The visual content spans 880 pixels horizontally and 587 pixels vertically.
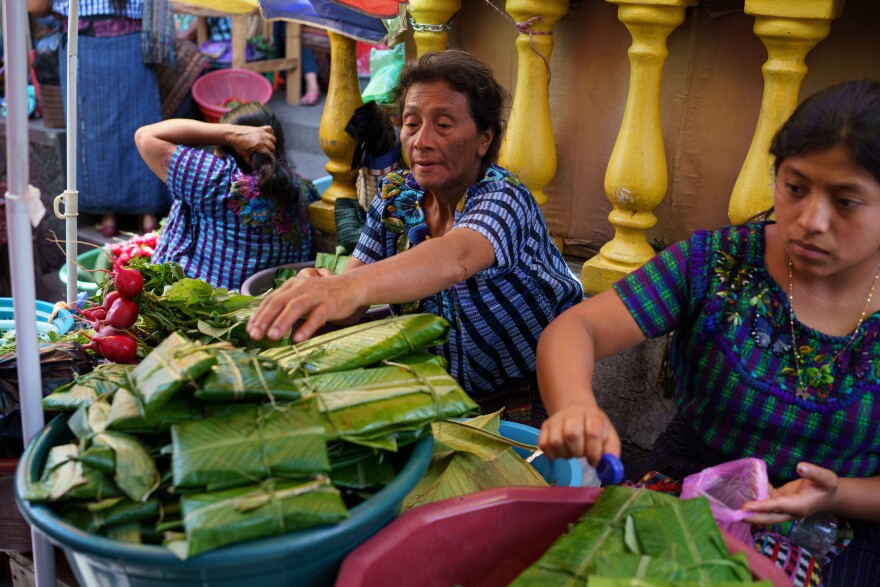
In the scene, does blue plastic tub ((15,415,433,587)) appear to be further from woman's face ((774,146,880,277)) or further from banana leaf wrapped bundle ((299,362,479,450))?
woman's face ((774,146,880,277))

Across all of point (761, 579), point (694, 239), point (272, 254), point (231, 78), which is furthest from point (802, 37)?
point (231, 78)

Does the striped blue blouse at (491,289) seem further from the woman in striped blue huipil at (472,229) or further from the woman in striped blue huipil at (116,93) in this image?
the woman in striped blue huipil at (116,93)

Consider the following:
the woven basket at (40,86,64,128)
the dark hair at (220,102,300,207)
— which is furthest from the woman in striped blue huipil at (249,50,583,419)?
the woven basket at (40,86,64,128)

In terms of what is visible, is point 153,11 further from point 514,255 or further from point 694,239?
point 694,239

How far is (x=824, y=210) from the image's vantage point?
5.31ft

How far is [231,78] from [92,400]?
5.81 metres

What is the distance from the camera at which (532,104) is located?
3133 millimetres

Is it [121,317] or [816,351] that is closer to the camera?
[816,351]

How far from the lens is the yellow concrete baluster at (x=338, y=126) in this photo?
3.78m

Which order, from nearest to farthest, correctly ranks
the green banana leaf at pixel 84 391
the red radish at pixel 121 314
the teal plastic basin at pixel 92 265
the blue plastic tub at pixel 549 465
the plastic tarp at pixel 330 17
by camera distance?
1. the green banana leaf at pixel 84 391
2. the blue plastic tub at pixel 549 465
3. the red radish at pixel 121 314
4. the plastic tarp at pixel 330 17
5. the teal plastic basin at pixel 92 265

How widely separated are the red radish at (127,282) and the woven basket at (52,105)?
465 cm

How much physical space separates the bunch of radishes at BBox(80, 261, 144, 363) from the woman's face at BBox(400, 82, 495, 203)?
84 cm

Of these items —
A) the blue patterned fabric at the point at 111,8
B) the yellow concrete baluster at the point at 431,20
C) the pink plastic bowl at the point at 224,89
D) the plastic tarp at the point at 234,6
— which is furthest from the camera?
the pink plastic bowl at the point at 224,89

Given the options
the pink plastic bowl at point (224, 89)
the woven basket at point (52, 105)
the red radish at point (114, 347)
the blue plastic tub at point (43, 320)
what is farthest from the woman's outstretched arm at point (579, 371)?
the woven basket at point (52, 105)
